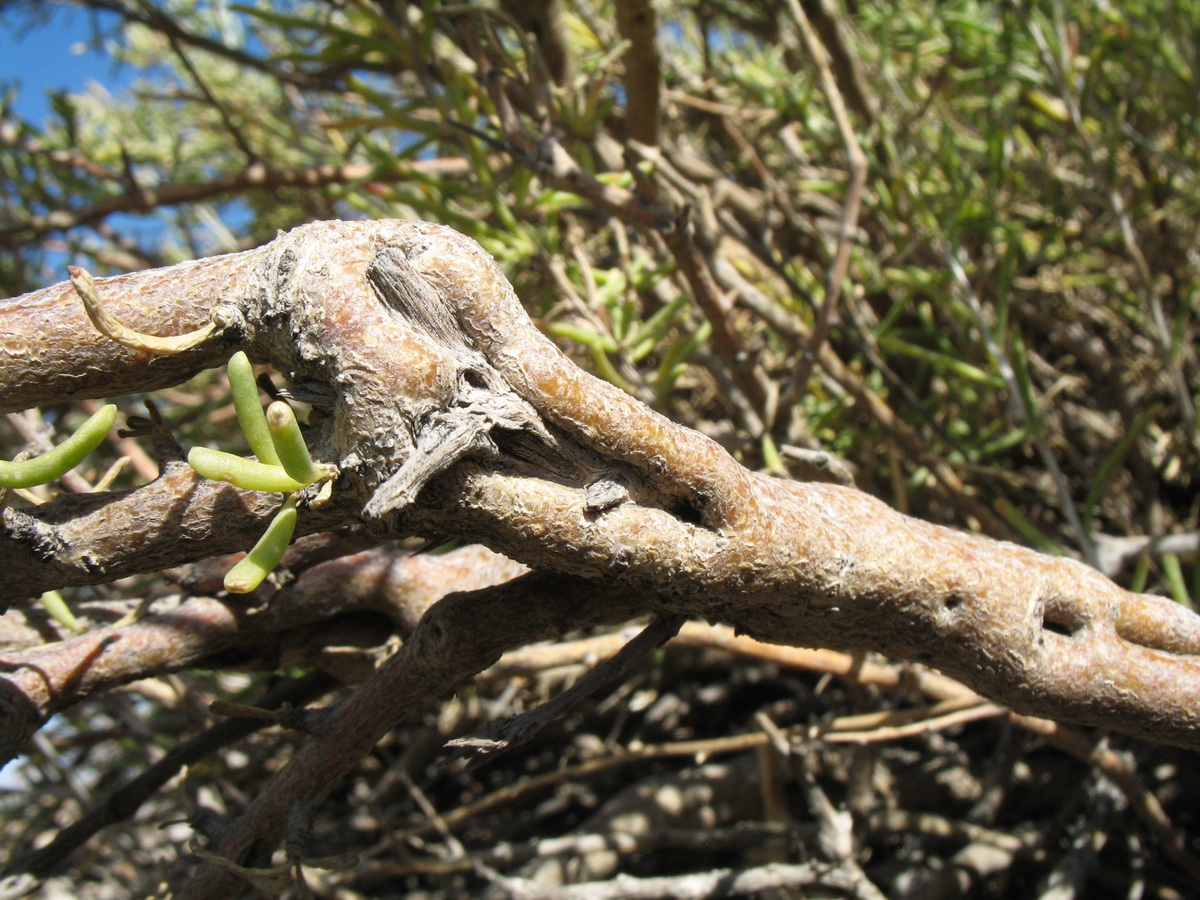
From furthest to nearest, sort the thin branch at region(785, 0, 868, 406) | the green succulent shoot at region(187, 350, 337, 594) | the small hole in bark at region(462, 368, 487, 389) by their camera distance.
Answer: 1. the thin branch at region(785, 0, 868, 406)
2. the small hole in bark at region(462, 368, 487, 389)
3. the green succulent shoot at region(187, 350, 337, 594)

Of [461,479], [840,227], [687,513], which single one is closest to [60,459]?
[461,479]

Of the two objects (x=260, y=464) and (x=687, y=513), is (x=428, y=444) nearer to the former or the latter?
(x=260, y=464)

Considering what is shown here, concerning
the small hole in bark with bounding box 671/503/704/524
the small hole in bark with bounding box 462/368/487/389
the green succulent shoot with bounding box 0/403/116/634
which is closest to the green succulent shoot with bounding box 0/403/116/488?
the green succulent shoot with bounding box 0/403/116/634

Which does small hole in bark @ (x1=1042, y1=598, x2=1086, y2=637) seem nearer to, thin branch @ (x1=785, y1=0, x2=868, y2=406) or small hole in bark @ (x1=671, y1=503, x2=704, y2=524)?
small hole in bark @ (x1=671, y1=503, x2=704, y2=524)

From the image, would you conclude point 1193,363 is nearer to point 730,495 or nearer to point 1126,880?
point 1126,880

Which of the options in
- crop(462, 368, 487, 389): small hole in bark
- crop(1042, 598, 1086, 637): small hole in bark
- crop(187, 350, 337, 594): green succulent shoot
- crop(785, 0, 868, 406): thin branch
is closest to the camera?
crop(187, 350, 337, 594): green succulent shoot

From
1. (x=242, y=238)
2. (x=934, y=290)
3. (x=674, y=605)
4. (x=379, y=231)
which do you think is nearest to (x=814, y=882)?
(x=674, y=605)
